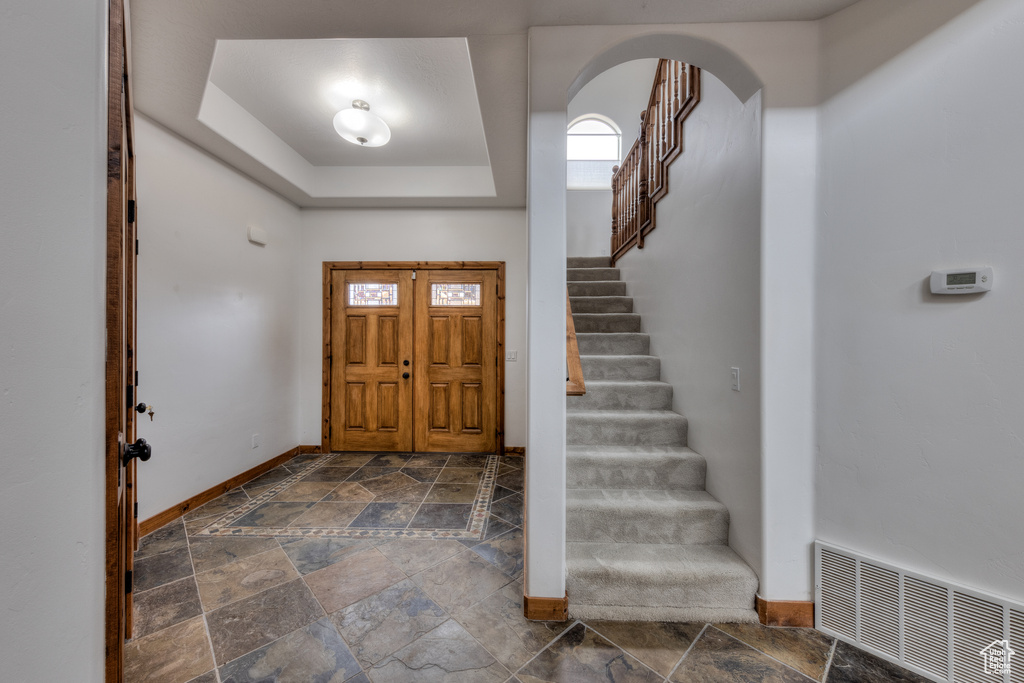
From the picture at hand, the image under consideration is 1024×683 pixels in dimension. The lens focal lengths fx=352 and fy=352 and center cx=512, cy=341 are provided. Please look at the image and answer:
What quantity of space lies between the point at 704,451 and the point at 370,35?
2836 mm

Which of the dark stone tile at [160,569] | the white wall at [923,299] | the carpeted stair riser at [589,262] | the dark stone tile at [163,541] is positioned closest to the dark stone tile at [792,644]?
the white wall at [923,299]

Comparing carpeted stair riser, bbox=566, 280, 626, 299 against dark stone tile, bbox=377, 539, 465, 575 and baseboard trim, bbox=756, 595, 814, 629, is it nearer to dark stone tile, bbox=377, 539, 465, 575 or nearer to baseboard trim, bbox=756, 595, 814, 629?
dark stone tile, bbox=377, 539, 465, 575

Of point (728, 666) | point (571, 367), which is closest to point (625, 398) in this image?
point (571, 367)

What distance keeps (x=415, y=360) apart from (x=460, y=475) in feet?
4.51

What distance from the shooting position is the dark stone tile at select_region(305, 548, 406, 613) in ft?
5.71

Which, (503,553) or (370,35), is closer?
(370,35)

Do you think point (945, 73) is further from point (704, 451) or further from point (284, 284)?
point (284, 284)

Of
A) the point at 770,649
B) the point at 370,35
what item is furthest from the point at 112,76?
the point at 770,649

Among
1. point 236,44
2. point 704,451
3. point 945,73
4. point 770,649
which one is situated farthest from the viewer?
point 236,44

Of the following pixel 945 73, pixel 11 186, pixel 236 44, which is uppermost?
pixel 236 44

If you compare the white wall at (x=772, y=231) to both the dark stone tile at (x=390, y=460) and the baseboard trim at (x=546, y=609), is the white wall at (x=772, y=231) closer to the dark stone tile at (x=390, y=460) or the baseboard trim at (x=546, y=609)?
the baseboard trim at (x=546, y=609)

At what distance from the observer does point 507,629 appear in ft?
5.11

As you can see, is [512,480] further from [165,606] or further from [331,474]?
[165,606]

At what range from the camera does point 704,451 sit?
2.06 metres
